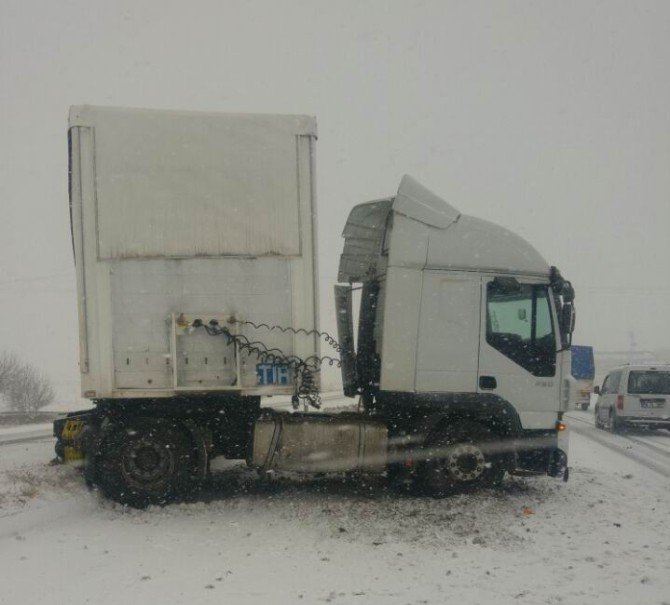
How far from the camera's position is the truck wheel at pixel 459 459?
8234mm

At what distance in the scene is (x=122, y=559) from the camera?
19.8 feet

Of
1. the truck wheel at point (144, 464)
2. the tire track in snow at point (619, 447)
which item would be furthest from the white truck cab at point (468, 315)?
the tire track in snow at point (619, 447)

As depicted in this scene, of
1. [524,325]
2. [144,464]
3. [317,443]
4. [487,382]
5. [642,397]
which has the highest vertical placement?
[524,325]

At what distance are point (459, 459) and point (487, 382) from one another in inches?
36.6

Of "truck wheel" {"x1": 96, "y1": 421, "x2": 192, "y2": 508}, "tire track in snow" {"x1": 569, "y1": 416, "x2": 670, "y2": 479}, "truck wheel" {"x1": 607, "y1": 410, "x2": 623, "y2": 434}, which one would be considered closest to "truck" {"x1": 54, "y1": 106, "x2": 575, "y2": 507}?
"truck wheel" {"x1": 96, "y1": 421, "x2": 192, "y2": 508}

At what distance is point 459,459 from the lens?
8.29m

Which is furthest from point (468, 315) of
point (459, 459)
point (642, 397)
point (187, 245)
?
point (642, 397)

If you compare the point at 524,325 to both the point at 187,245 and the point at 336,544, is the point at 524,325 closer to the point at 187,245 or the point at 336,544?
the point at 336,544

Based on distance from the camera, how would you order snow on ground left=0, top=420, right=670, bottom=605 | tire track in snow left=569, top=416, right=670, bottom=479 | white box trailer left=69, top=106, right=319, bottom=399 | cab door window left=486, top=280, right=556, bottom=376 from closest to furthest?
snow on ground left=0, top=420, right=670, bottom=605, white box trailer left=69, top=106, right=319, bottom=399, cab door window left=486, top=280, right=556, bottom=376, tire track in snow left=569, top=416, right=670, bottom=479

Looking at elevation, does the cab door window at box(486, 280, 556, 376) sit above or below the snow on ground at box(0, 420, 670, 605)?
above

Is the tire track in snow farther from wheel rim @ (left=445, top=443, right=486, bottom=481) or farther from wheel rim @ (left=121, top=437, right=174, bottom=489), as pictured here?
→ wheel rim @ (left=121, top=437, right=174, bottom=489)

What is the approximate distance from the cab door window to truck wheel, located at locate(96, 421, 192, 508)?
3771mm

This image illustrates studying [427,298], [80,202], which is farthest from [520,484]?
[80,202]

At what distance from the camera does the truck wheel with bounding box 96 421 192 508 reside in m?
7.83
